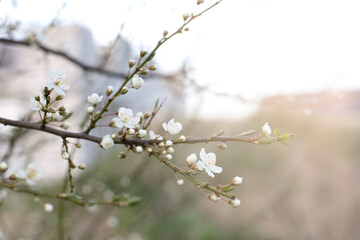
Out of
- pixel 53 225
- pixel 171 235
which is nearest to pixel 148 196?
pixel 171 235

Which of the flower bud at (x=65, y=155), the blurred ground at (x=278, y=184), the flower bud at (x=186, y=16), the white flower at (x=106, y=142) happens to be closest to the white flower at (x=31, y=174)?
the flower bud at (x=65, y=155)

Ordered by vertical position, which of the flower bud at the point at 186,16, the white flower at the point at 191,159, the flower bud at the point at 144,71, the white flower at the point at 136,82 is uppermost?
the flower bud at the point at 186,16

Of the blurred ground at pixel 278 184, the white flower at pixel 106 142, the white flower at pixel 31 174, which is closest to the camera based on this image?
the white flower at pixel 106 142

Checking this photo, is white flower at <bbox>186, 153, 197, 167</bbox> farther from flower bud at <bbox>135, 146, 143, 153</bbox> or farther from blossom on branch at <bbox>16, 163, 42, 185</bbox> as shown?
blossom on branch at <bbox>16, 163, 42, 185</bbox>

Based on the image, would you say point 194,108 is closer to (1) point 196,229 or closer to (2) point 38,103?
(2) point 38,103

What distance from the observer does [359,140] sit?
5.30m

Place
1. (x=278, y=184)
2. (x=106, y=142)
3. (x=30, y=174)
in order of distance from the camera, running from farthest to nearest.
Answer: (x=278, y=184), (x=30, y=174), (x=106, y=142)

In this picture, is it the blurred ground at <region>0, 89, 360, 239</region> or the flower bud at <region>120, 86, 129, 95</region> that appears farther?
the blurred ground at <region>0, 89, 360, 239</region>

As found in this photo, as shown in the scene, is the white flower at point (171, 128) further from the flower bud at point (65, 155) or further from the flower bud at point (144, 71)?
the flower bud at point (65, 155)

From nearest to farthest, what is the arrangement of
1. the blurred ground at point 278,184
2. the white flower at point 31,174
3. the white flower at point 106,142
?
the white flower at point 106,142 → the white flower at point 31,174 → the blurred ground at point 278,184

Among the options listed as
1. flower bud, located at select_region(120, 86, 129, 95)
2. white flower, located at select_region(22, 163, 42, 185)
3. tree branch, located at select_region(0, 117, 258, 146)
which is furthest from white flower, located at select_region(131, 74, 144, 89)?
white flower, located at select_region(22, 163, 42, 185)

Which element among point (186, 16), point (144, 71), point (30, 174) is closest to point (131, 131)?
point (144, 71)

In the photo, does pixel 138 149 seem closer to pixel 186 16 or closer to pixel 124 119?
pixel 124 119

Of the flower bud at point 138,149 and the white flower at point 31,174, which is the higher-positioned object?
the flower bud at point 138,149
